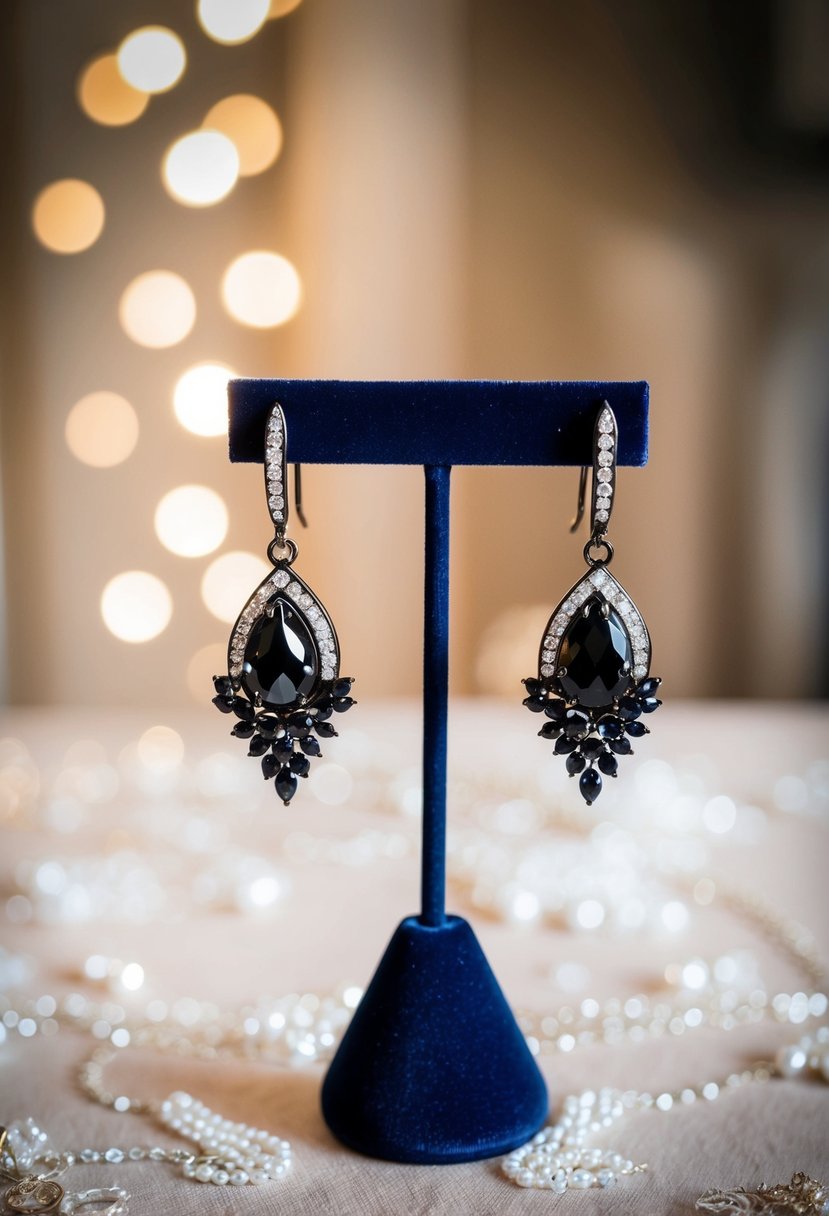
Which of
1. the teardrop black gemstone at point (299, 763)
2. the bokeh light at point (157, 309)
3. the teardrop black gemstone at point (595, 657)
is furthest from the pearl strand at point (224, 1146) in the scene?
the bokeh light at point (157, 309)

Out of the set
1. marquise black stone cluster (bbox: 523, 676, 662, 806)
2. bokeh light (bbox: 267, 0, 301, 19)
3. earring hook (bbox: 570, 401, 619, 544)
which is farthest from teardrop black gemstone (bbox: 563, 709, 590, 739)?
bokeh light (bbox: 267, 0, 301, 19)

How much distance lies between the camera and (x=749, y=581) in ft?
8.18

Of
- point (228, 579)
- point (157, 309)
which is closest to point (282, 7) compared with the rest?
point (157, 309)

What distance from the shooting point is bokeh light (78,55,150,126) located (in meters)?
2.35

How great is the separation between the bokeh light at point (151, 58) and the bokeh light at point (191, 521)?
2.94ft

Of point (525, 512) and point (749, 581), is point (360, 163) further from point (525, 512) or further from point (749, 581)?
point (749, 581)

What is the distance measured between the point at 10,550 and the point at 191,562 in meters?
0.41

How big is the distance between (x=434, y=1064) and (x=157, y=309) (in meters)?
2.13

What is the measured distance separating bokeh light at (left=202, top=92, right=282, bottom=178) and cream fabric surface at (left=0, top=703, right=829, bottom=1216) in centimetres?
133

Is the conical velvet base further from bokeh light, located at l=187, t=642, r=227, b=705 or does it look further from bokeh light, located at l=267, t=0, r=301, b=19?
bokeh light, located at l=267, t=0, r=301, b=19

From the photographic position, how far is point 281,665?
0.66m

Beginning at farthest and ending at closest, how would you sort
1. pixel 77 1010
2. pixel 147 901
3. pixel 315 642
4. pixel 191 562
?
pixel 191 562 → pixel 147 901 → pixel 77 1010 → pixel 315 642

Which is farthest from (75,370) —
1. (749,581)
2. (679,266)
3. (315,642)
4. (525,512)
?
(315,642)

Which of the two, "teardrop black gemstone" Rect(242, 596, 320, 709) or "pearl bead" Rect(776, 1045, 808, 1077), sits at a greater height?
"teardrop black gemstone" Rect(242, 596, 320, 709)
